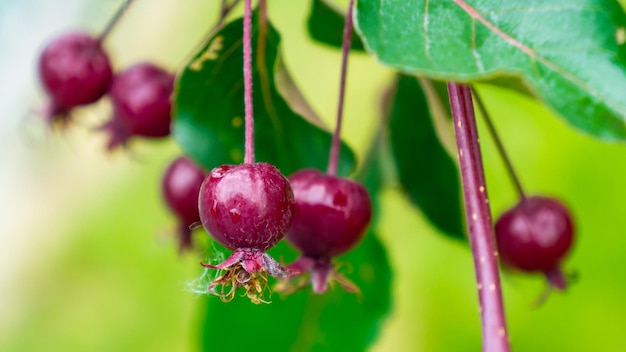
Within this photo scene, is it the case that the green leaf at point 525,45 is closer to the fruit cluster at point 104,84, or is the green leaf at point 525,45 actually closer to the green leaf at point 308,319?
the fruit cluster at point 104,84

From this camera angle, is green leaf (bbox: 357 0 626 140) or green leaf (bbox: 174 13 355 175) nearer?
green leaf (bbox: 357 0 626 140)

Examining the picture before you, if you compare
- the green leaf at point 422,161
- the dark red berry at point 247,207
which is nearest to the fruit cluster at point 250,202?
the dark red berry at point 247,207

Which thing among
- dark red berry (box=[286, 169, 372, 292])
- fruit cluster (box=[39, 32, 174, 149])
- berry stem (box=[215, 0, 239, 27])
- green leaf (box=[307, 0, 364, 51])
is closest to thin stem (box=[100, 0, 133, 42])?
fruit cluster (box=[39, 32, 174, 149])

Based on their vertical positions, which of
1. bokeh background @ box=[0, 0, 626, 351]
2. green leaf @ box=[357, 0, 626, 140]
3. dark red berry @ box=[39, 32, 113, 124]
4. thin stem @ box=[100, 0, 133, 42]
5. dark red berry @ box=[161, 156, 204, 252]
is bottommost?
bokeh background @ box=[0, 0, 626, 351]

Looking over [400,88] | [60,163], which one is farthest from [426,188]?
[60,163]

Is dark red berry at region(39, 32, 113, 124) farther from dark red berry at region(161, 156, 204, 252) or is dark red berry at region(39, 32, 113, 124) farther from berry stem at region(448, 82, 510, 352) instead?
berry stem at region(448, 82, 510, 352)

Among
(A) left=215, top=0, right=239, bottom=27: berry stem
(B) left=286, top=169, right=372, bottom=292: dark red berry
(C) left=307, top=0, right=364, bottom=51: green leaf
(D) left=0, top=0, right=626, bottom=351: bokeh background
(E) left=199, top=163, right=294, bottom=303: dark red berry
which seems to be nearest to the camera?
(E) left=199, top=163, right=294, bottom=303: dark red berry
